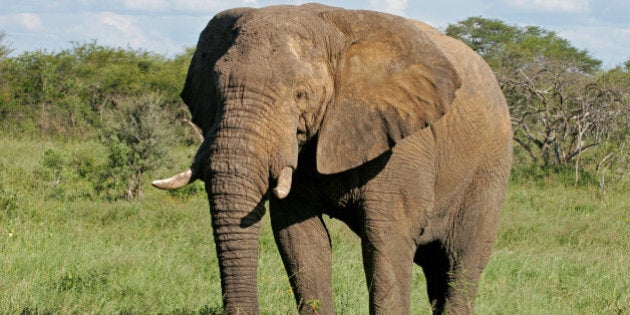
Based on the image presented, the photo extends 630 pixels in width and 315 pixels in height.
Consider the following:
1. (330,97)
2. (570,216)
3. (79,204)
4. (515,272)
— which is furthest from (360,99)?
(570,216)

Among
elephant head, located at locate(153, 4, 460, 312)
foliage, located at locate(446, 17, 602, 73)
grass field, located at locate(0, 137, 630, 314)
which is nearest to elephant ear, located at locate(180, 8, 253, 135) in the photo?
elephant head, located at locate(153, 4, 460, 312)

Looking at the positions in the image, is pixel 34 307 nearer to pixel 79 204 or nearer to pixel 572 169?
pixel 79 204

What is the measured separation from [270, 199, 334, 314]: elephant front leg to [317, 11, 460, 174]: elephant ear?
0.57 metres

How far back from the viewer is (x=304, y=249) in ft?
16.5

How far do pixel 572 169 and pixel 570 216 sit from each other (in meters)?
3.59

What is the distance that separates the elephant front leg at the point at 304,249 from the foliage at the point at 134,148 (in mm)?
A: 7521

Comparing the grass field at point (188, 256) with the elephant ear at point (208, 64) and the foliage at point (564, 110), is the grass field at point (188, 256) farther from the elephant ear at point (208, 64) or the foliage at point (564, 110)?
the foliage at point (564, 110)

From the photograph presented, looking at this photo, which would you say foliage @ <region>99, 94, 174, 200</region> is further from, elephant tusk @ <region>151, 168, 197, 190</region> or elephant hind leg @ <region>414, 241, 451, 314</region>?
elephant tusk @ <region>151, 168, 197, 190</region>

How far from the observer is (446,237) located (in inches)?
227

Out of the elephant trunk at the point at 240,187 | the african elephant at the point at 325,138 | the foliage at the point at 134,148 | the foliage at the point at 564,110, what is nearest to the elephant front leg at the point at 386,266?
the african elephant at the point at 325,138

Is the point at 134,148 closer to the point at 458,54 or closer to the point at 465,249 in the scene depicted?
the point at 465,249

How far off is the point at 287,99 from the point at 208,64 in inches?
29.8

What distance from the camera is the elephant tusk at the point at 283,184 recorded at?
4045 millimetres

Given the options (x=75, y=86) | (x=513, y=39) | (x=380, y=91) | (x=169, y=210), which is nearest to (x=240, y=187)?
(x=380, y=91)
